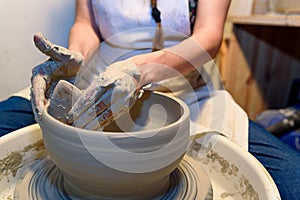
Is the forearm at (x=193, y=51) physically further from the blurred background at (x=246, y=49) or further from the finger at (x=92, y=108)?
the blurred background at (x=246, y=49)

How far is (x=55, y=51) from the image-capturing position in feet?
2.23

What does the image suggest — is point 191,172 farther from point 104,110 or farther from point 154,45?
point 154,45

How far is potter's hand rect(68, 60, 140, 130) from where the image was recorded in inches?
22.5

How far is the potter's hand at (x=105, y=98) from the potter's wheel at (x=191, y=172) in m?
0.17

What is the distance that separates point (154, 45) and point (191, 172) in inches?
20.4

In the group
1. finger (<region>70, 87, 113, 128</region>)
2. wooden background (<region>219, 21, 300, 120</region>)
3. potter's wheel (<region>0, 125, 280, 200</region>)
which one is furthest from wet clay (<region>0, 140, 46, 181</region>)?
wooden background (<region>219, 21, 300, 120</region>)

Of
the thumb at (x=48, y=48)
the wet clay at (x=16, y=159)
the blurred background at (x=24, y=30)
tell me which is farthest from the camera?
the blurred background at (x=24, y=30)

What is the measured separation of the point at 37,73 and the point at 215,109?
545 millimetres

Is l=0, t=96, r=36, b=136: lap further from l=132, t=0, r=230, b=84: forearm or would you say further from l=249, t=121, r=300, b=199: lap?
l=249, t=121, r=300, b=199: lap

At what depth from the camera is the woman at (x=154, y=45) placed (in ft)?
2.39

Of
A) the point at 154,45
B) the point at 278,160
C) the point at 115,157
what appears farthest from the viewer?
the point at 154,45

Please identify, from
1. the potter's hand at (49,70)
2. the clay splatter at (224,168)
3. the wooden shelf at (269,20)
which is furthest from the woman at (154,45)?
the wooden shelf at (269,20)

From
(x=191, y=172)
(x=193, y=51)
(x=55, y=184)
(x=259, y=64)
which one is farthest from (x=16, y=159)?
(x=259, y=64)

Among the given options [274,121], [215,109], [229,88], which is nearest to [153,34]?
[215,109]
